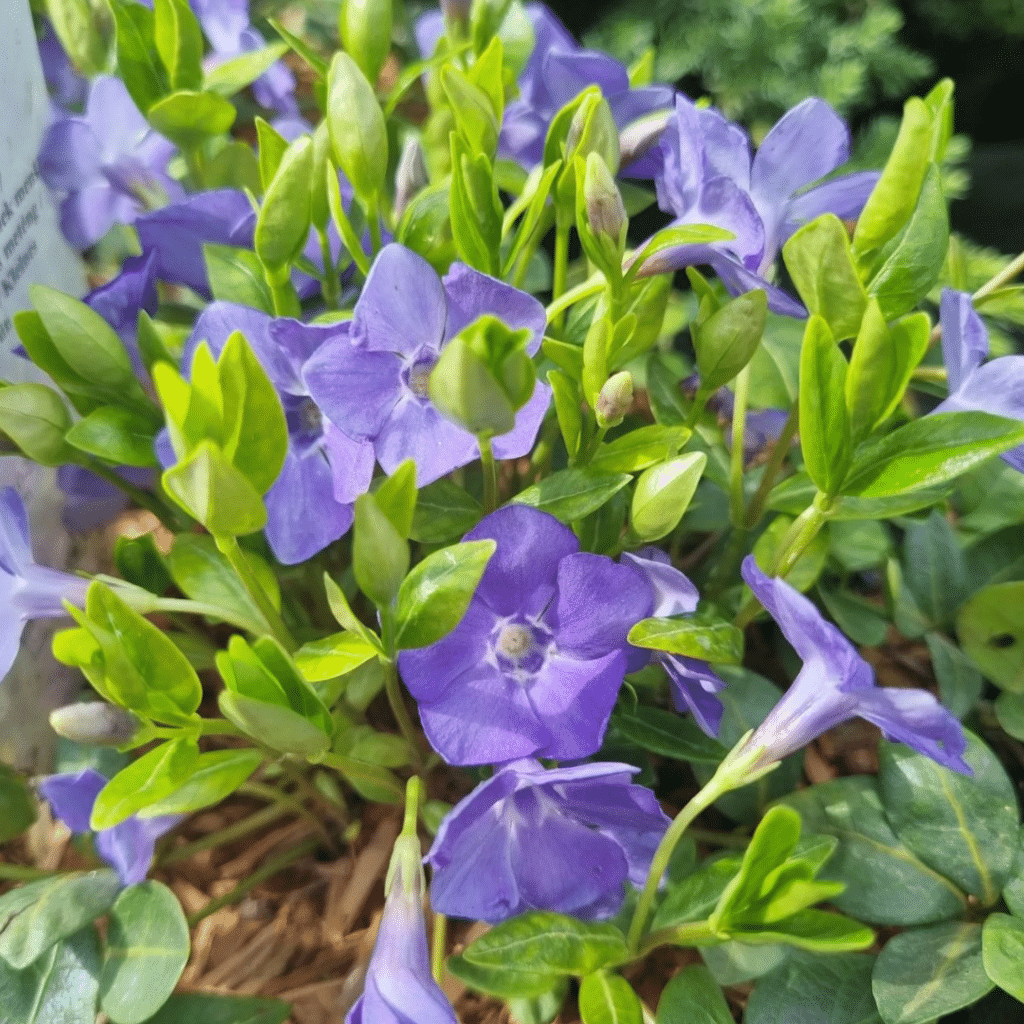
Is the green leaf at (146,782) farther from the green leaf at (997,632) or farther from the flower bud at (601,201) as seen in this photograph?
the green leaf at (997,632)

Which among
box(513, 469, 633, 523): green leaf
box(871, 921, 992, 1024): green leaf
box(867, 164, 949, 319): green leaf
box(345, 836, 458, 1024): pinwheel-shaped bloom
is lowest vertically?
box(871, 921, 992, 1024): green leaf

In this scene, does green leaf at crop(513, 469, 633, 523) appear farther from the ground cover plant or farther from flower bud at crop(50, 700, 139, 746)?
flower bud at crop(50, 700, 139, 746)

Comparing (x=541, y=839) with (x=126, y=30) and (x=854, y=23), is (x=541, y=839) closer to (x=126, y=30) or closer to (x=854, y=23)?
(x=126, y=30)

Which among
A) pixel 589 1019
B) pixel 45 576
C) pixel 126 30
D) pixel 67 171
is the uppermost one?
pixel 126 30

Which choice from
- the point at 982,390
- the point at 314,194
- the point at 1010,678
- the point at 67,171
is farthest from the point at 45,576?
the point at 1010,678

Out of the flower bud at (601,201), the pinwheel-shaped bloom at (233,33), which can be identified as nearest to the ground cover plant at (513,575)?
the flower bud at (601,201)

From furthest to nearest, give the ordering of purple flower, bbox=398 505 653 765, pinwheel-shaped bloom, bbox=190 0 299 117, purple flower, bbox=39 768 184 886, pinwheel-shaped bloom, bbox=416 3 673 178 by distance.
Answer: pinwheel-shaped bloom, bbox=190 0 299 117, pinwheel-shaped bloom, bbox=416 3 673 178, purple flower, bbox=39 768 184 886, purple flower, bbox=398 505 653 765

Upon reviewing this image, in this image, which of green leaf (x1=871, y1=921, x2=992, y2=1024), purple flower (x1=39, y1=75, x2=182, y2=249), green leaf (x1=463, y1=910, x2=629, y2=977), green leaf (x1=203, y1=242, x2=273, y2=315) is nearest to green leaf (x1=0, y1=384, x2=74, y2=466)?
green leaf (x1=203, y1=242, x2=273, y2=315)
